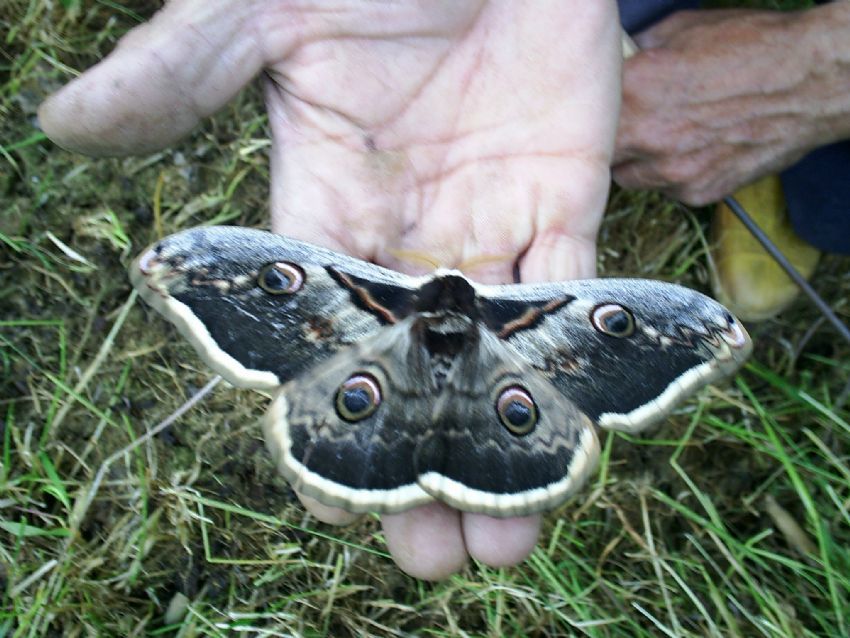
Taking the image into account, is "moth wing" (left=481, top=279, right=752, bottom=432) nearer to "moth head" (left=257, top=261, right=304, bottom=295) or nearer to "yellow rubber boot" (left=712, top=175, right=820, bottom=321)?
"moth head" (left=257, top=261, right=304, bottom=295)

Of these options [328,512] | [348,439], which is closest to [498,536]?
[328,512]

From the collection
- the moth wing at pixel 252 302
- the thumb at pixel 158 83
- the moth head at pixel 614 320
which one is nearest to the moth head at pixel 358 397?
the moth wing at pixel 252 302

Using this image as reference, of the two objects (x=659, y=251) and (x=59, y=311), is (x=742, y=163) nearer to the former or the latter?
(x=659, y=251)

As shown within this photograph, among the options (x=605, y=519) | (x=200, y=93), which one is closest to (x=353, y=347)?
(x=200, y=93)

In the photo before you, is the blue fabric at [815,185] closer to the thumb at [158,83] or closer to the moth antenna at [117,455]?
the thumb at [158,83]

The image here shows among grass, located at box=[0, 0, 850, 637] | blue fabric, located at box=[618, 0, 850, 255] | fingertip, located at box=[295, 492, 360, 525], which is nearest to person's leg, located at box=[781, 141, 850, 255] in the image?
blue fabric, located at box=[618, 0, 850, 255]
